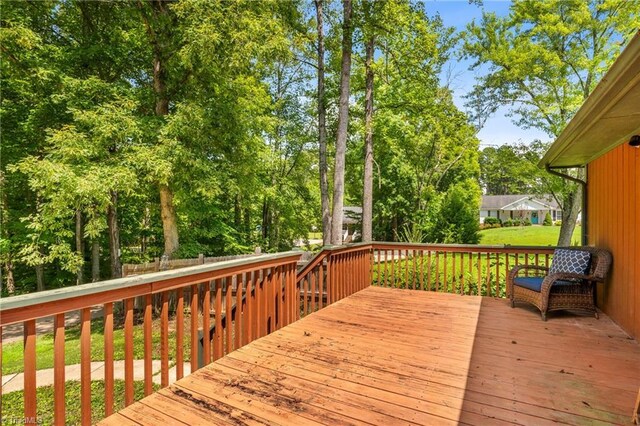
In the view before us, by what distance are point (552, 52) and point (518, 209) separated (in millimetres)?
29926

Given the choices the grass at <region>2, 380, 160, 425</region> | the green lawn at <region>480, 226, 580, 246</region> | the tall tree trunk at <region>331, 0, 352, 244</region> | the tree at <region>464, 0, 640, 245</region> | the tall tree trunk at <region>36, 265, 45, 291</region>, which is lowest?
the grass at <region>2, 380, 160, 425</region>

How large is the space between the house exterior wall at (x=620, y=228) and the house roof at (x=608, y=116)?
0.23 meters

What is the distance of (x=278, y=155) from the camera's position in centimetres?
1461

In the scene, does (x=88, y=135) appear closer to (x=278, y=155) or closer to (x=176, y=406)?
(x=176, y=406)

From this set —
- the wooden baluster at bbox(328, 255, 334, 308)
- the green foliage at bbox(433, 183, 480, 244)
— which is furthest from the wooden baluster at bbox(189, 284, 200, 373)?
the green foliage at bbox(433, 183, 480, 244)

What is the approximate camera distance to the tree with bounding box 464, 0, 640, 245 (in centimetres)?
1027

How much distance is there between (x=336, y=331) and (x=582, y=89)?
1216 centimetres

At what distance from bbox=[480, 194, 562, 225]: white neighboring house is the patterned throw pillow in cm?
3515

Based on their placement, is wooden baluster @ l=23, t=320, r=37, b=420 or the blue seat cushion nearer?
wooden baluster @ l=23, t=320, r=37, b=420

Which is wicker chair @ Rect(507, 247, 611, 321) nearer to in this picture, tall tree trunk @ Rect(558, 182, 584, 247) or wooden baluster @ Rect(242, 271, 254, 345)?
wooden baluster @ Rect(242, 271, 254, 345)

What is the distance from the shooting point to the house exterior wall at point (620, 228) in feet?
11.3

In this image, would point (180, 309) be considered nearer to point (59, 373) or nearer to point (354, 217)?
point (59, 373)

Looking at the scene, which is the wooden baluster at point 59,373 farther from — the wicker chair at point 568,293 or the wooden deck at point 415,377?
the wicker chair at point 568,293

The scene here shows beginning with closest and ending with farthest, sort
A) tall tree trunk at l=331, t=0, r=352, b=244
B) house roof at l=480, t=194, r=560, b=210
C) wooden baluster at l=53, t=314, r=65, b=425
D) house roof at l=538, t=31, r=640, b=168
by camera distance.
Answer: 1. wooden baluster at l=53, t=314, r=65, b=425
2. house roof at l=538, t=31, r=640, b=168
3. tall tree trunk at l=331, t=0, r=352, b=244
4. house roof at l=480, t=194, r=560, b=210
